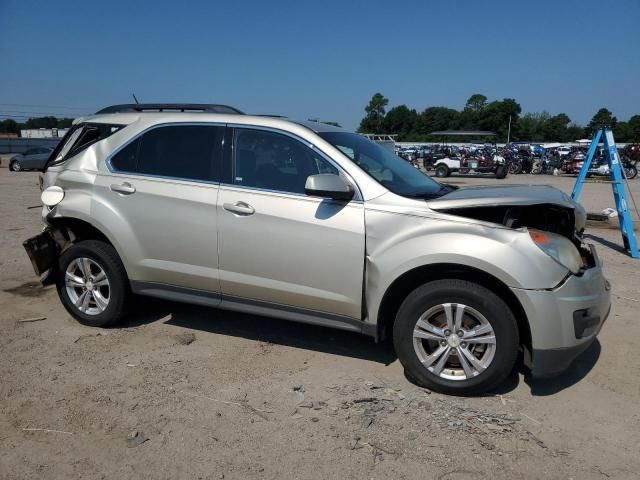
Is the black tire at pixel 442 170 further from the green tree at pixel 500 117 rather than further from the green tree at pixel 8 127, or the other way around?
the green tree at pixel 500 117

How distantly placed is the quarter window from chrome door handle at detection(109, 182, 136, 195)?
917mm

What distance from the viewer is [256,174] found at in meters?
3.89

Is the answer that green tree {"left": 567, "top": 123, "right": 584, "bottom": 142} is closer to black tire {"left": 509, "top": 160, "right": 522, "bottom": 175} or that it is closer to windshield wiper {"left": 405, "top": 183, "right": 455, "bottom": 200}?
black tire {"left": 509, "top": 160, "right": 522, "bottom": 175}

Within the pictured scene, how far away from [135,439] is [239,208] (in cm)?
168

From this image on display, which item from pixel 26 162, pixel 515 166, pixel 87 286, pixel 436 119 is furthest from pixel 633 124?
pixel 87 286

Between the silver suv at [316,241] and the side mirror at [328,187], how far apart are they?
0.01 meters

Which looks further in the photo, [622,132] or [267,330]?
[622,132]

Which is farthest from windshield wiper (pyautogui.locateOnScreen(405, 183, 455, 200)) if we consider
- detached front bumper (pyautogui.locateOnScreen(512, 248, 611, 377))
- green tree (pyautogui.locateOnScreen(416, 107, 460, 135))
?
green tree (pyautogui.locateOnScreen(416, 107, 460, 135))

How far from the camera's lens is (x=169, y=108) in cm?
462

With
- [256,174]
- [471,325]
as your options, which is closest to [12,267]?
[256,174]

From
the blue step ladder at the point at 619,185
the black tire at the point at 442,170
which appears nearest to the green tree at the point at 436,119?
the black tire at the point at 442,170

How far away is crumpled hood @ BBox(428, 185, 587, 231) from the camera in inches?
130

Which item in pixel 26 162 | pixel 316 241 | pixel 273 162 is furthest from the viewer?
pixel 26 162

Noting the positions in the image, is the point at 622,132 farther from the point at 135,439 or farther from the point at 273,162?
the point at 135,439
